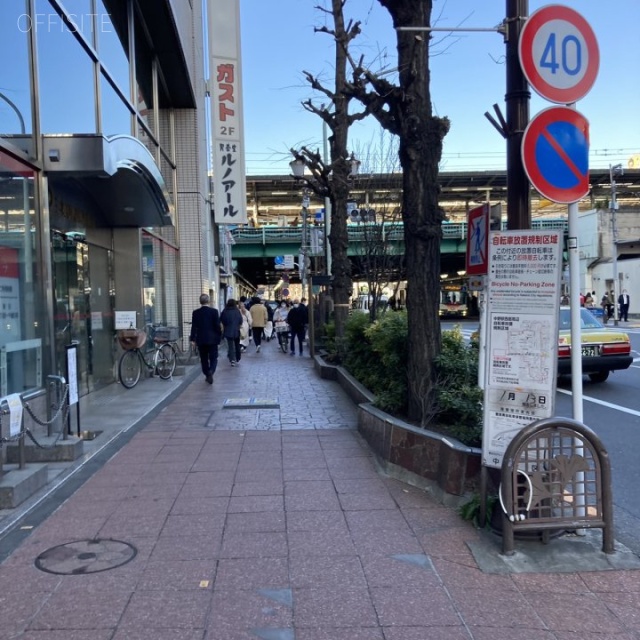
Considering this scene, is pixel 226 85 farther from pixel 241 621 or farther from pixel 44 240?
pixel 241 621

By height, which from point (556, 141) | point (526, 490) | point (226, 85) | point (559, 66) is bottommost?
point (526, 490)

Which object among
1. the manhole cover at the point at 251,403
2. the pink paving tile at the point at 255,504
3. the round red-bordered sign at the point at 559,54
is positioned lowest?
the pink paving tile at the point at 255,504

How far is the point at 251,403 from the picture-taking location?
31.2 ft

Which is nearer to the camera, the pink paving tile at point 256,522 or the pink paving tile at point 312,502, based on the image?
the pink paving tile at point 256,522

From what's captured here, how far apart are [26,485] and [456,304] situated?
43.6m

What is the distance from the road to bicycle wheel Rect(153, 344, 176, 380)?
7.29 m

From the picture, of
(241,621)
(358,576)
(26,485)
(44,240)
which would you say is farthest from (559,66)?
(44,240)

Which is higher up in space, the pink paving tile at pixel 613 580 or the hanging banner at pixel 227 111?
the hanging banner at pixel 227 111

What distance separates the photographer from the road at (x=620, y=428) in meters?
4.86

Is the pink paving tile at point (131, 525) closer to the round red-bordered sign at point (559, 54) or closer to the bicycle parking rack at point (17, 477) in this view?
the bicycle parking rack at point (17, 477)

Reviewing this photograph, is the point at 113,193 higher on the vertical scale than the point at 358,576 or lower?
higher

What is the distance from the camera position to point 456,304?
46.6 metres

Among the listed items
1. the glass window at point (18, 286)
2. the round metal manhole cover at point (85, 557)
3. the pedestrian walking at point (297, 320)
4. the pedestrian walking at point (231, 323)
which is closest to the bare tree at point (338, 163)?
the pedestrian walking at point (231, 323)

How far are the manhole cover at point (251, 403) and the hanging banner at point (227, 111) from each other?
656cm
